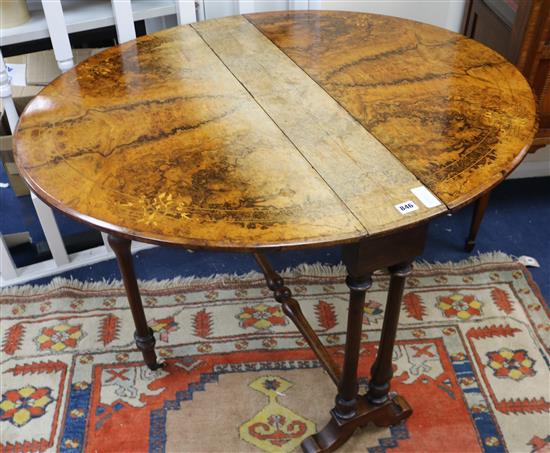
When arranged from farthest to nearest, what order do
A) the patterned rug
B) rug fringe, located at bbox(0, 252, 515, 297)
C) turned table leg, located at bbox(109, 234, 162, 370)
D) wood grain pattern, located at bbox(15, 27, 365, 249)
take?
rug fringe, located at bbox(0, 252, 515, 297) → the patterned rug → turned table leg, located at bbox(109, 234, 162, 370) → wood grain pattern, located at bbox(15, 27, 365, 249)

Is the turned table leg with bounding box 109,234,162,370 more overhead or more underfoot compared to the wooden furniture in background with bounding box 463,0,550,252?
more underfoot

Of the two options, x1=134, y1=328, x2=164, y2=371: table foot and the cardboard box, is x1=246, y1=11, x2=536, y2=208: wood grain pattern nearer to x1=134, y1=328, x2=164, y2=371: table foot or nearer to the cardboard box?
the cardboard box

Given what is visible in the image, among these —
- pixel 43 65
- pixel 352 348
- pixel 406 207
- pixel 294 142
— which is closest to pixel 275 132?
pixel 294 142

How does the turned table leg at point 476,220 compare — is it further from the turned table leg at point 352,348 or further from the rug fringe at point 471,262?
the turned table leg at point 352,348

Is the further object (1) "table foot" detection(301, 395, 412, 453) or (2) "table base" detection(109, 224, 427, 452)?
(1) "table foot" detection(301, 395, 412, 453)

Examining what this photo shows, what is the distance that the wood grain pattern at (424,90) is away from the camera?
0.98 meters

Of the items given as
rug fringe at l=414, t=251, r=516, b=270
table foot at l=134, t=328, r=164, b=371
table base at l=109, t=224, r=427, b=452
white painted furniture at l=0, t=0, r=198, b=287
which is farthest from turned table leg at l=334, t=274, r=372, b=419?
white painted furniture at l=0, t=0, r=198, b=287

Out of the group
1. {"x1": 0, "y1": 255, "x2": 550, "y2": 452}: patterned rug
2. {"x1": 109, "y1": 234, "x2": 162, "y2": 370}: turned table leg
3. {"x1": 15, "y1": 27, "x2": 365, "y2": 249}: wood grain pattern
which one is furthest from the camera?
{"x1": 0, "y1": 255, "x2": 550, "y2": 452}: patterned rug

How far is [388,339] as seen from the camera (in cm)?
123

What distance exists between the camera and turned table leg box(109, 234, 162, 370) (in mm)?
1240

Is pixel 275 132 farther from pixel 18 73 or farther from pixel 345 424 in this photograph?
pixel 18 73

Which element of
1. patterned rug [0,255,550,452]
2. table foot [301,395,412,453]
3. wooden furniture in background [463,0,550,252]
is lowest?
patterned rug [0,255,550,452]

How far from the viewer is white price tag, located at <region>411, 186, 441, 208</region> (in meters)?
0.90

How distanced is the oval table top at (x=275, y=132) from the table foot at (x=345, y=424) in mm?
609
